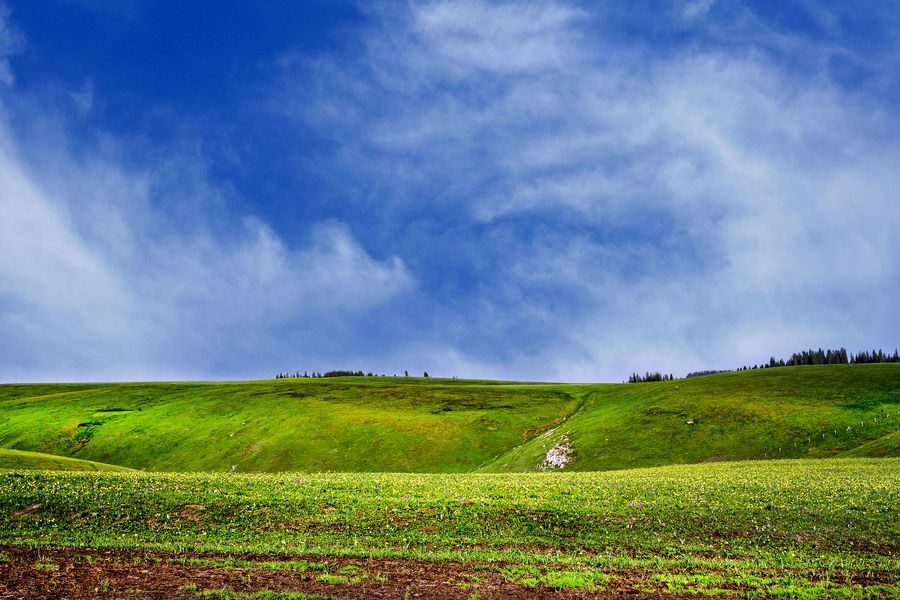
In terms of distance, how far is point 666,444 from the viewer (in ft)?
250

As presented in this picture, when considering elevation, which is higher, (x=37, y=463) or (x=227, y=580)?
(x=37, y=463)

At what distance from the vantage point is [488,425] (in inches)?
3735

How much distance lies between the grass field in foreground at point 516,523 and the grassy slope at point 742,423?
32883 millimetres

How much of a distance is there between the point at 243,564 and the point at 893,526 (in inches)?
1169

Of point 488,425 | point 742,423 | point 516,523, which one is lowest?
point 516,523

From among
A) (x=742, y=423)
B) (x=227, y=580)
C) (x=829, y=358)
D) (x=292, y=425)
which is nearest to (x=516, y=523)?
(x=227, y=580)

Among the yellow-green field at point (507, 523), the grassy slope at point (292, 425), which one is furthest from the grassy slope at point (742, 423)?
the grassy slope at point (292, 425)

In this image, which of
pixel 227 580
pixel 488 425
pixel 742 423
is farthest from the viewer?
pixel 488 425

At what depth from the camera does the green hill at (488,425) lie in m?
74.1

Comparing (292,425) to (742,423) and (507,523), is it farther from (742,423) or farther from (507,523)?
(507,523)

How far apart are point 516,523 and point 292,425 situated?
241 ft

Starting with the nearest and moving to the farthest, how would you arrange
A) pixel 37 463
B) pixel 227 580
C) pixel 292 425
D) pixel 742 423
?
pixel 227 580 < pixel 37 463 < pixel 742 423 < pixel 292 425

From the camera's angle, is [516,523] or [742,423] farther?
[742,423]

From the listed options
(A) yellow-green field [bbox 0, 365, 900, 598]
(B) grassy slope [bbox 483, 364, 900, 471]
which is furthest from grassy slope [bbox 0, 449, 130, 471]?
(B) grassy slope [bbox 483, 364, 900, 471]
